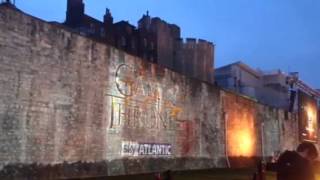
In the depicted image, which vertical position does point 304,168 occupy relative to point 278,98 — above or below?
below

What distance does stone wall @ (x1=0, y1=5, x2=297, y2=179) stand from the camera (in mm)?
16234

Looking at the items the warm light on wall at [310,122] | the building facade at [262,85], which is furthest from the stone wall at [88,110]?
the building facade at [262,85]

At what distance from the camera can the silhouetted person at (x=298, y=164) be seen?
6363mm

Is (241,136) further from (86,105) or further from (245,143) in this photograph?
(86,105)

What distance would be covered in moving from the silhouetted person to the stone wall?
11.1m

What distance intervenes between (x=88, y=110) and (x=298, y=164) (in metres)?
13.6

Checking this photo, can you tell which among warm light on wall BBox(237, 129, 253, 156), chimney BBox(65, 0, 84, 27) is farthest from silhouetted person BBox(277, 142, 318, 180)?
chimney BBox(65, 0, 84, 27)

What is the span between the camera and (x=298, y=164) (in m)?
6.38

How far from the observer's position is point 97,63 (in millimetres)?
19859

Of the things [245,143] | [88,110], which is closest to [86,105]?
[88,110]

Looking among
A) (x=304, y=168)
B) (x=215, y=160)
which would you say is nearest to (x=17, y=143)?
(x=304, y=168)

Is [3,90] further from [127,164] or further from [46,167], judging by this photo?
[127,164]

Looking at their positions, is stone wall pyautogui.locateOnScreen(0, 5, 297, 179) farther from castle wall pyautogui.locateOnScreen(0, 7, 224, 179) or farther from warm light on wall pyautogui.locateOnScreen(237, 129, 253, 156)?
warm light on wall pyautogui.locateOnScreen(237, 129, 253, 156)

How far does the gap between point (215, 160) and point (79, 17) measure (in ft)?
74.4
